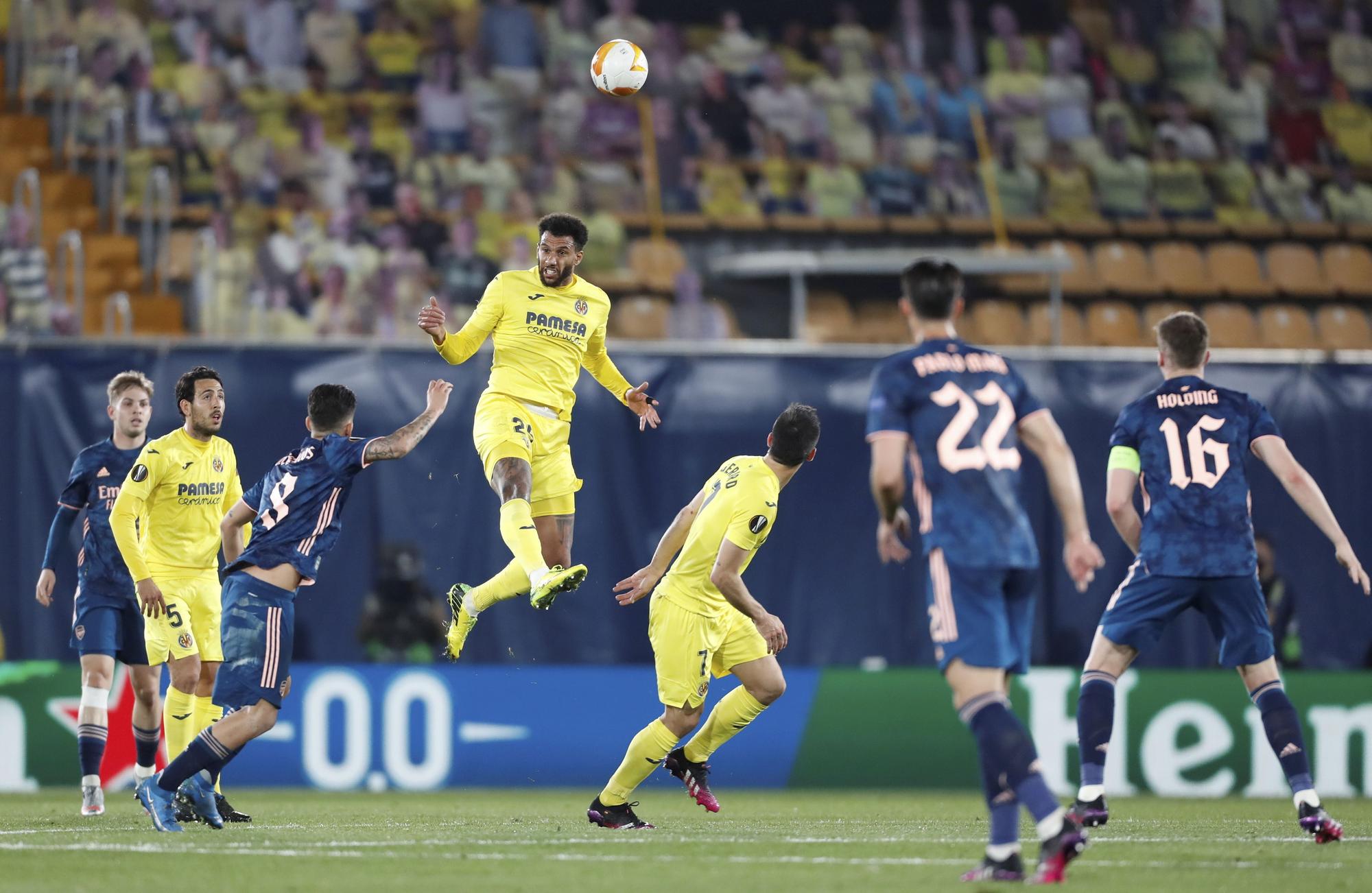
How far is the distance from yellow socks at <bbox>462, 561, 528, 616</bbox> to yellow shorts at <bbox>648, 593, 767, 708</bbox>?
2.77 ft

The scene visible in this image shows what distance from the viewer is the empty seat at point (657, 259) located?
17562 millimetres

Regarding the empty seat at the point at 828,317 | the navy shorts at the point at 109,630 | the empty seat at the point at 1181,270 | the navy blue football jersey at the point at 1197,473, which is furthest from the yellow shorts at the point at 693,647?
the empty seat at the point at 1181,270

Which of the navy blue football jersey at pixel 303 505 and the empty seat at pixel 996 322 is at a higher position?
the empty seat at pixel 996 322

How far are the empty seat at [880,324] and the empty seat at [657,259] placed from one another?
1868 millimetres

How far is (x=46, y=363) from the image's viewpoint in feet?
43.2

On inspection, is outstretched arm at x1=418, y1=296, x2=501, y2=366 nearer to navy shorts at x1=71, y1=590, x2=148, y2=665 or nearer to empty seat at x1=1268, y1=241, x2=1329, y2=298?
navy shorts at x1=71, y1=590, x2=148, y2=665

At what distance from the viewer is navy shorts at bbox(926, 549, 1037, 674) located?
629 centimetres

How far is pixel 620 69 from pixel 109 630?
14.2ft

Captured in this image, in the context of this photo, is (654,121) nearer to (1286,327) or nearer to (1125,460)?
(1286,327)

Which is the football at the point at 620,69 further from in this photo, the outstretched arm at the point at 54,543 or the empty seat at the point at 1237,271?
the empty seat at the point at 1237,271

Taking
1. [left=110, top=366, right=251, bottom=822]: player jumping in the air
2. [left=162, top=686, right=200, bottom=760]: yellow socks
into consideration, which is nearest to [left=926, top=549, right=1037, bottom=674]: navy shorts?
[left=110, top=366, right=251, bottom=822]: player jumping in the air

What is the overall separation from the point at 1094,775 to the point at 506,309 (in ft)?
12.8

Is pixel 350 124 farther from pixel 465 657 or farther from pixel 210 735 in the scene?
pixel 210 735

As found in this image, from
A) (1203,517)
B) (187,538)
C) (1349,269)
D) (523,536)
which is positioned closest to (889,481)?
(1203,517)
